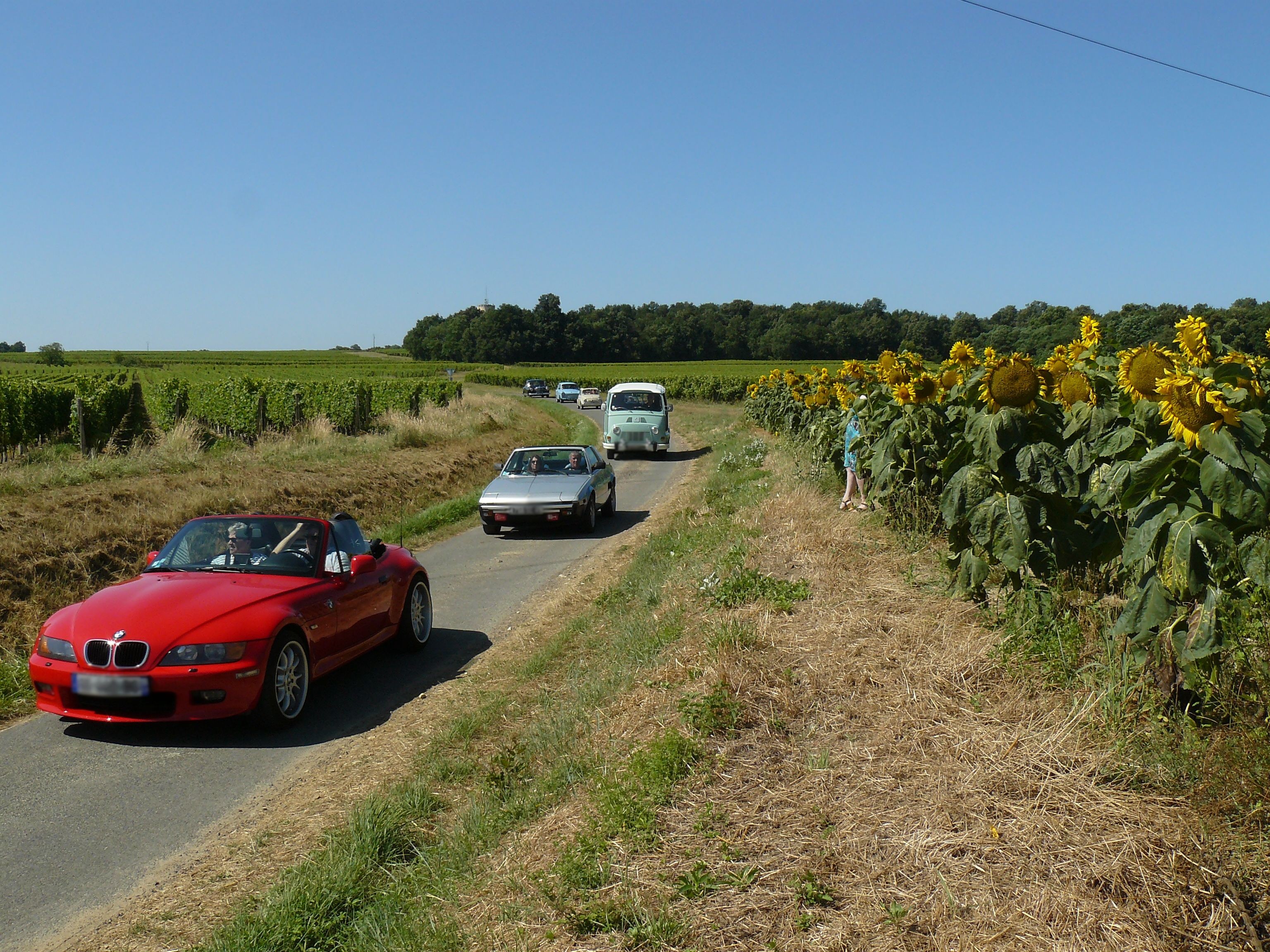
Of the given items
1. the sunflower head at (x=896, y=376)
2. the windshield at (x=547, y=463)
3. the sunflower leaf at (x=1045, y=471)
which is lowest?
the windshield at (x=547, y=463)

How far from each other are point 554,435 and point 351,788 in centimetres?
3140

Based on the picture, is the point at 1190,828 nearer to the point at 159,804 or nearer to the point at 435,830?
the point at 435,830

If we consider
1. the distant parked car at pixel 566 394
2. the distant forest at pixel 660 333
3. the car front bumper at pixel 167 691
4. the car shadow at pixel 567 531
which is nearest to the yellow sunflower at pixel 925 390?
the car front bumper at pixel 167 691

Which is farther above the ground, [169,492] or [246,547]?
[246,547]

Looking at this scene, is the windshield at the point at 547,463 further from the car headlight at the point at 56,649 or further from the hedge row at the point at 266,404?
the hedge row at the point at 266,404

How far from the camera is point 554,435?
3672 centimetres

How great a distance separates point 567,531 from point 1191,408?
1239 centimetres

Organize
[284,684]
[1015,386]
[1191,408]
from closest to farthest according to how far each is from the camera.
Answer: [1191,408]
[1015,386]
[284,684]

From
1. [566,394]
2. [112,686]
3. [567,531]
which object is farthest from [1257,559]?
[566,394]

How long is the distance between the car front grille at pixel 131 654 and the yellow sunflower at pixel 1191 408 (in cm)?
574

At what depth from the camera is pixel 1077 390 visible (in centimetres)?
546

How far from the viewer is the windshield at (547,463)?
1630cm

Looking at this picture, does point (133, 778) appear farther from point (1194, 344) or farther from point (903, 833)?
point (1194, 344)

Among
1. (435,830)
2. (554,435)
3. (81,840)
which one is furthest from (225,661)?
(554,435)
